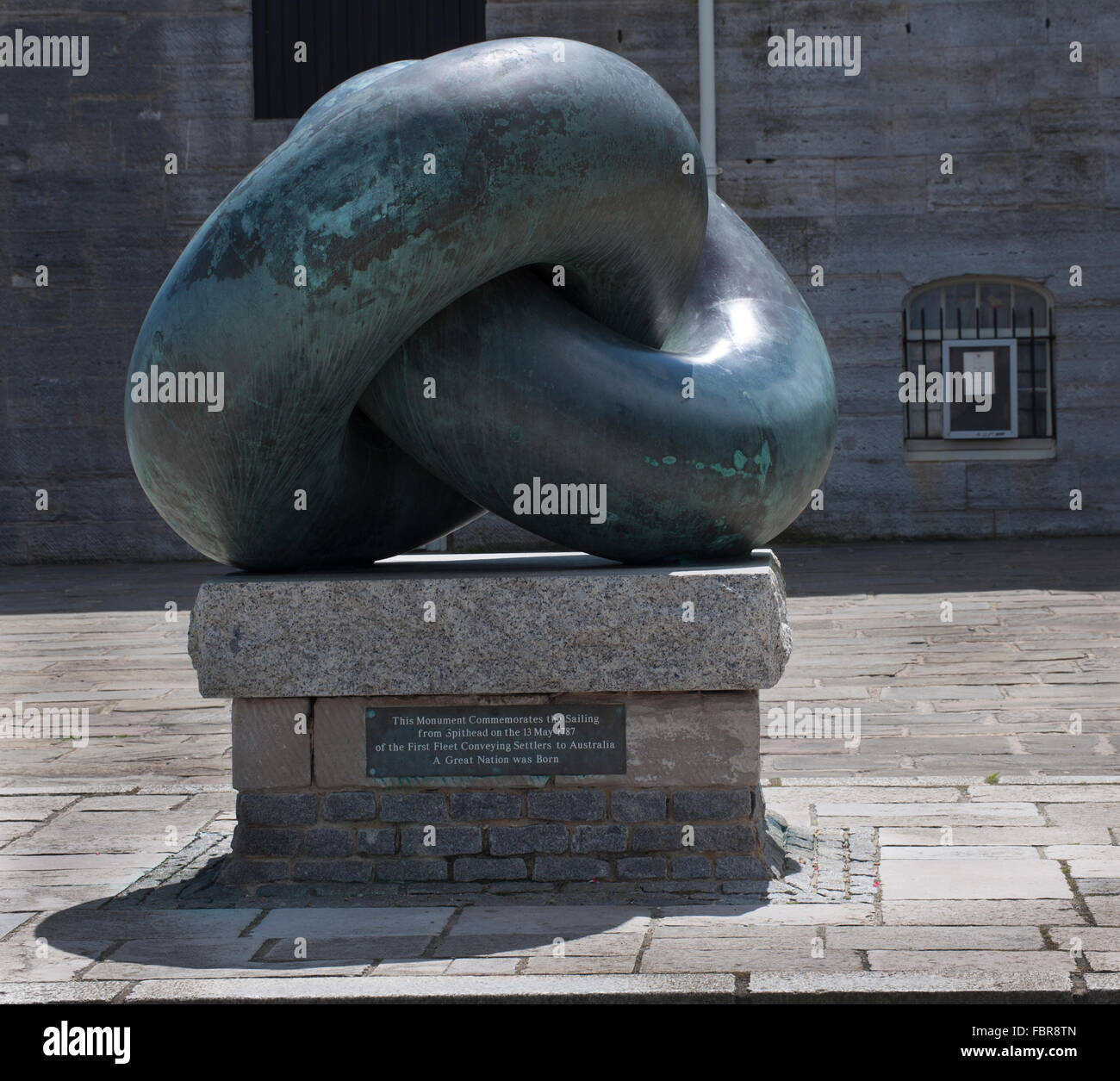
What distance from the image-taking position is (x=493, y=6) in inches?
518

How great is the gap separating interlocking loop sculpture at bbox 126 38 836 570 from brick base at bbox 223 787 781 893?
2.38ft

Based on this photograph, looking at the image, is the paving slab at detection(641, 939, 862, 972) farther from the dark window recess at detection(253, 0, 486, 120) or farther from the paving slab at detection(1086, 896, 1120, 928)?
the dark window recess at detection(253, 0, 486, 120)

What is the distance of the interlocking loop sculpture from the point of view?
3.90 m

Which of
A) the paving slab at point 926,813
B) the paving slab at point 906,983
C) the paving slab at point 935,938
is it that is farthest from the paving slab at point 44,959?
the paving slab at point 926,813

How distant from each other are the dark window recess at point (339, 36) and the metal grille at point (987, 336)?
466 cm

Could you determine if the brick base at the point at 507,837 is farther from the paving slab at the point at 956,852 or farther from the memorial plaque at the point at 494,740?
the paving slab at the point at 956,852

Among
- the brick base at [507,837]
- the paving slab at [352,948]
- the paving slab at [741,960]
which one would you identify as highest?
the brick base at [507,837]

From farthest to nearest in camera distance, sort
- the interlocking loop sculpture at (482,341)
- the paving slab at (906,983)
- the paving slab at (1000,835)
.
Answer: the paving slab at (1000,835) → the interlocking loop sculpture at (482,341) → the paving slab at (906,983)

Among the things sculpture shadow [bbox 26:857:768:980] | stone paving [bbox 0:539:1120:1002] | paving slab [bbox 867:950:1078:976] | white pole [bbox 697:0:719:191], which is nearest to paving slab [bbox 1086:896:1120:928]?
stone paving [bbox 0:539:1120:1002]

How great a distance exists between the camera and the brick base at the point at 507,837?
4168 millimetres

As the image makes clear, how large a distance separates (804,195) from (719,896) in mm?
10134

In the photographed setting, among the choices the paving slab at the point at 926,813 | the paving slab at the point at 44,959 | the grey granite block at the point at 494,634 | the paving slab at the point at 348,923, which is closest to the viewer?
the paving slab at the point at 44,959

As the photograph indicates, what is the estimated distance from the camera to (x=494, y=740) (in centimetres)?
419

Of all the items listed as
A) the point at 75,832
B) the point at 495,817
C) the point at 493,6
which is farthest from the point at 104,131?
the point at 495,817
